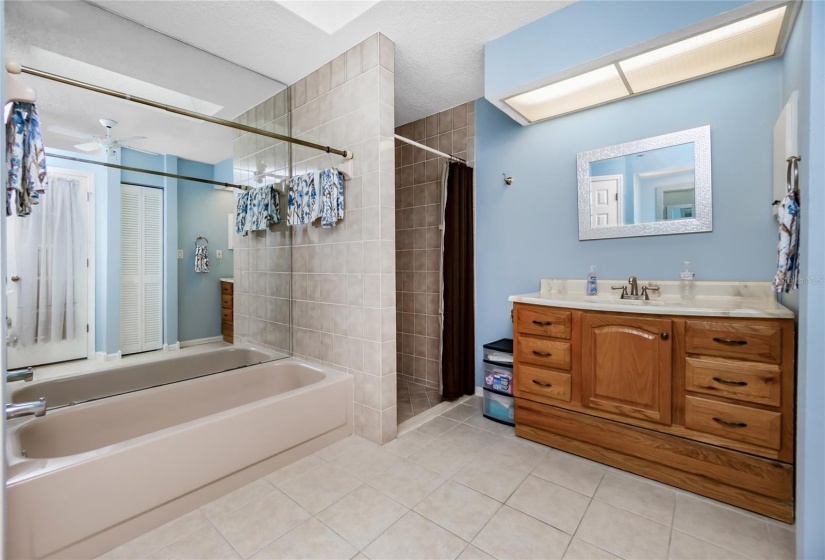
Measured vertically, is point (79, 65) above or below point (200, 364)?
above

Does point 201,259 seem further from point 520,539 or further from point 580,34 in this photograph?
point 580,34

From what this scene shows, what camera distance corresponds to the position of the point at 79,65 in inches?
81.7

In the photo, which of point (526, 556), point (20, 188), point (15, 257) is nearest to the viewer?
point (20, 188)

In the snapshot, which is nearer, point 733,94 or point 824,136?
point 824,136

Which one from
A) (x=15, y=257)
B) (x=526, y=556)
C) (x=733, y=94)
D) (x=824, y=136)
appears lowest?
(x=526, y=556)

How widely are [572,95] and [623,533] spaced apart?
8.15 feet

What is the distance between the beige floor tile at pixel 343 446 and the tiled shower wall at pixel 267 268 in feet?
3.10

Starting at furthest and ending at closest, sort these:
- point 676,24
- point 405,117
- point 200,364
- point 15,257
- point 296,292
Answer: point 405,117
point 296,292
point 200,364
point 15,257
point 676,24

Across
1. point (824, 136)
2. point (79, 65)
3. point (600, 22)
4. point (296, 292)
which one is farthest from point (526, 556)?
point (79, 65)

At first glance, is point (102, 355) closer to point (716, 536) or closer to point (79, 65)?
point (79, 65)

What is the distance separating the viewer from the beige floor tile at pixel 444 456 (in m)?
2.02

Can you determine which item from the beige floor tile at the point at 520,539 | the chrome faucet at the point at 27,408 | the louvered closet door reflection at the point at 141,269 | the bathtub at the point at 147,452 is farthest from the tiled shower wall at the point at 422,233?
the chrome faucet at the point at 27,408

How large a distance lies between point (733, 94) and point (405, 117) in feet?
8.29

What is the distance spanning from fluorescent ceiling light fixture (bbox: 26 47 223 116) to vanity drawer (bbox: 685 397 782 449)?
3.60 m
